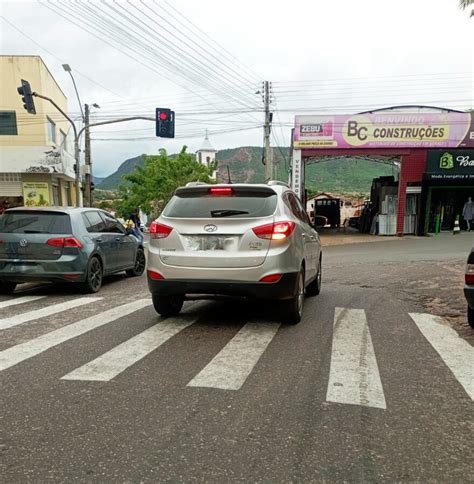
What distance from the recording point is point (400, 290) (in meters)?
8.91

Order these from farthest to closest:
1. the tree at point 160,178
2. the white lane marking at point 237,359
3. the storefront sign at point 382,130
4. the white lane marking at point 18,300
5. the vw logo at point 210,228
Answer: the tree at point 160,178 < the storefront sign at point 382,130 < the white lane marking at point 18,300 < the vw logo at point 210,228 < the white lane marking at point 237,359

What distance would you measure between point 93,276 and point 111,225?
170 cm

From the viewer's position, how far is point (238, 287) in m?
5.43

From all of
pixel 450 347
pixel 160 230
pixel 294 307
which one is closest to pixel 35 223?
pixel 160 230

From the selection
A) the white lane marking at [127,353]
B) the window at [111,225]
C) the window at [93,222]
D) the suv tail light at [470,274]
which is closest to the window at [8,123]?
the window at [111,225]

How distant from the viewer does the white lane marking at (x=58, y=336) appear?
183 inches

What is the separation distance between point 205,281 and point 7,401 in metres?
2.52

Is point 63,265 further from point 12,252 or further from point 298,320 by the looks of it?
point 298,320

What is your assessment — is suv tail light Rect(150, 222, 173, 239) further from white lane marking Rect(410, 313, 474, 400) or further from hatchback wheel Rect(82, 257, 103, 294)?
white lane marking Rect(410, 313, 474, 400)

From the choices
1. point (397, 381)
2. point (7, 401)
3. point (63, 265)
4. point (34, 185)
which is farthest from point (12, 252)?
point (34, 185)

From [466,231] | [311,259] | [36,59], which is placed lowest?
[466,231]

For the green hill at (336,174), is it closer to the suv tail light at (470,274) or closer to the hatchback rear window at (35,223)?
the hatchback rear window at (35,223)

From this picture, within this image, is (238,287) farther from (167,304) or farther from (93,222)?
(93,222)

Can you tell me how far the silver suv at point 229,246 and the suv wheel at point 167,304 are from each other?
0.47 metres
